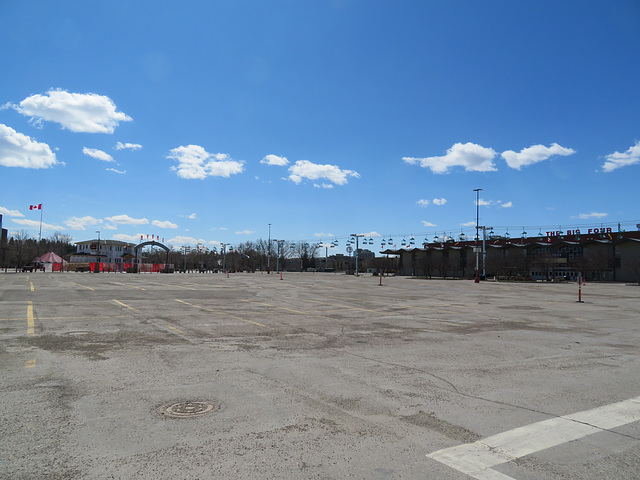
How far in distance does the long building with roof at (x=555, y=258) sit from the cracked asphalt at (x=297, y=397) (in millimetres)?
47250

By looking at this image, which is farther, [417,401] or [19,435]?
[417,401]

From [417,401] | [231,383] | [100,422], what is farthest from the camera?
[231,383]

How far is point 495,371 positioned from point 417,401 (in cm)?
263

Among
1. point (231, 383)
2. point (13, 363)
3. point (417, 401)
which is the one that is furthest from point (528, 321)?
point (13, 363)

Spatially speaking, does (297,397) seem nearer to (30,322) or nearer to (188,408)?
(188,408)

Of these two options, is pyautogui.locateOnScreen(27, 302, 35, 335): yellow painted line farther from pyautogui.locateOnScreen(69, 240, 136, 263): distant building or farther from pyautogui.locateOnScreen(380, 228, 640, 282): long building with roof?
pyautogui.locateOnScreen(69, 240, 136, 263): distant building

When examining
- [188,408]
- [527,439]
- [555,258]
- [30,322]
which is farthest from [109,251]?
[527,439]

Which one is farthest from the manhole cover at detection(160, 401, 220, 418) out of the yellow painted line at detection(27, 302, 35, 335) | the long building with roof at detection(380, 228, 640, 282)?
the long building with roof at detection(380, 228, 640, 282)

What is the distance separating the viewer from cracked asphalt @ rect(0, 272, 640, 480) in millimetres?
3871

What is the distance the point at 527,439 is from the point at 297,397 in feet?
9.48

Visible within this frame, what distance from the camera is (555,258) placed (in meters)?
71.1

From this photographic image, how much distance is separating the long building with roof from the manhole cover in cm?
5258

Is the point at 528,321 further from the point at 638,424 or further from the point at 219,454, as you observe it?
the point at 219,454

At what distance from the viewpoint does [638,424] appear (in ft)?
16.4
